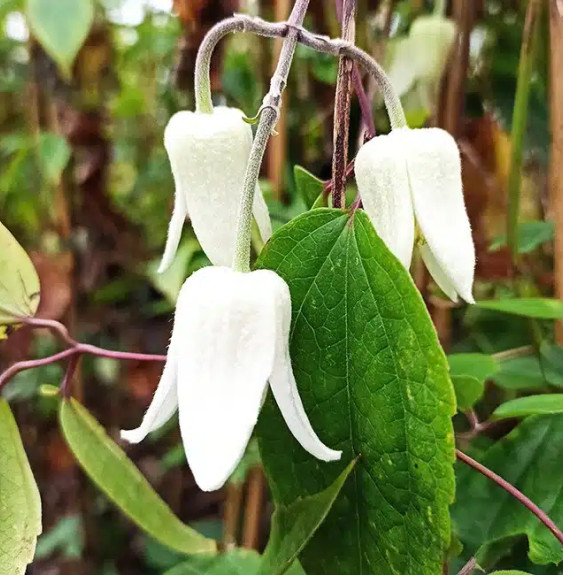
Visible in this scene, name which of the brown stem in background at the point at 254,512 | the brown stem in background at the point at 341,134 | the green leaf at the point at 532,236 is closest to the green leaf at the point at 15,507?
the brown stem in background at the point at 341,134

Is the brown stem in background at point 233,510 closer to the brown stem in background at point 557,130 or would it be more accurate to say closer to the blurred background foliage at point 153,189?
the blurred background foliage at point 153,189

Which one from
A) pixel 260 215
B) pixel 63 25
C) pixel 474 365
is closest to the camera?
pixel 260 215

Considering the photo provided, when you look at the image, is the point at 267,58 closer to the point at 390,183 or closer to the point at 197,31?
the point at 197,31

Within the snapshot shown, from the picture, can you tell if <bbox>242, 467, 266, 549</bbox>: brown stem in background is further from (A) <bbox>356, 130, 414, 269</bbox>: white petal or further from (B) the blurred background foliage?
(A) <bbox>356, 130, 414, 269</bbox>: white petal

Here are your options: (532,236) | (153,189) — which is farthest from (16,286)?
(153,189)

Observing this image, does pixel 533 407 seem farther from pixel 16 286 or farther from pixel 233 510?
pixel 233 510

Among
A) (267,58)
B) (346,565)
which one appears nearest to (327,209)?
(346,565)

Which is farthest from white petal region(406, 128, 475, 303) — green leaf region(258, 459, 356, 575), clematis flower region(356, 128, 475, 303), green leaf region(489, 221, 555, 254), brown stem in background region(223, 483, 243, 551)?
brown stem in background region(223, 483, 243, 551)
